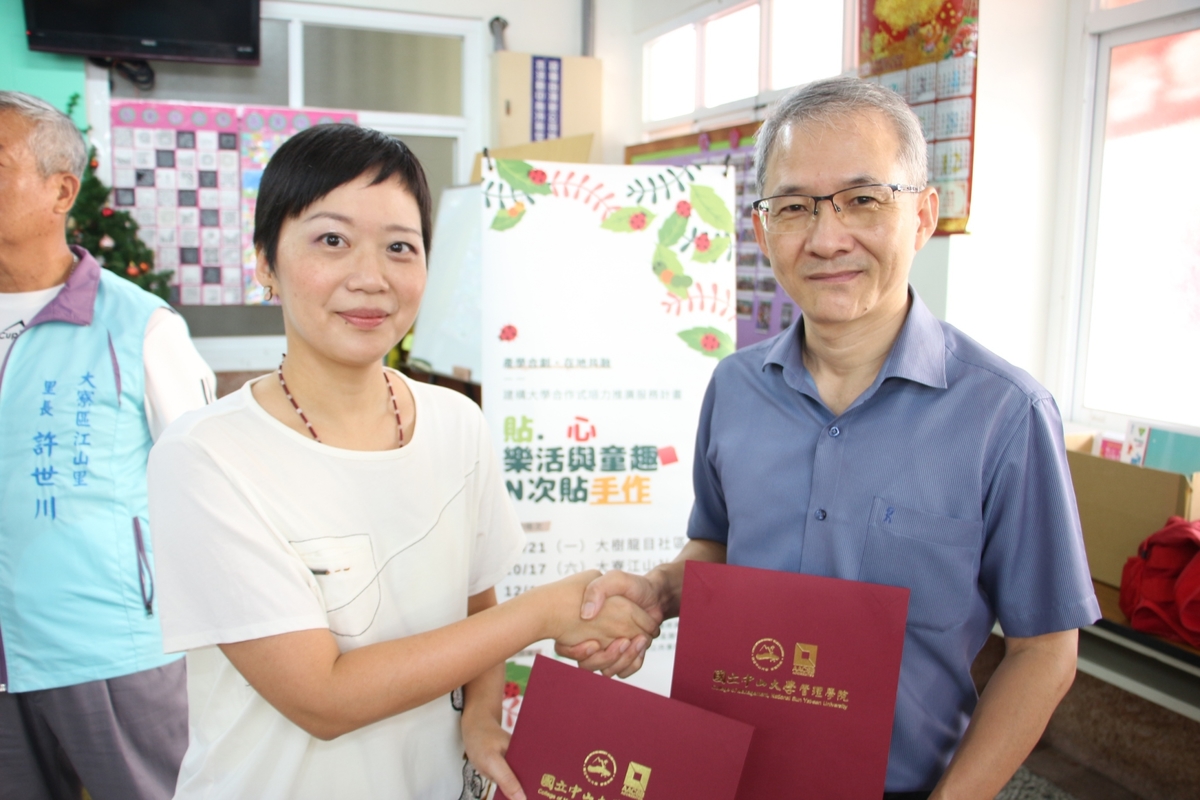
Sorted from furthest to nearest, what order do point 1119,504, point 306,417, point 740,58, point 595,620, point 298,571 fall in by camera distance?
point 740,58 < point 1119,504 < point 595,620 < point 306,417 < point 298,571

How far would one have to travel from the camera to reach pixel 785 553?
4.05ft

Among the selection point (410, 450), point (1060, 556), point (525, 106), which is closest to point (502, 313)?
point (410, 450)

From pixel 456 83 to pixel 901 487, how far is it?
5240mm

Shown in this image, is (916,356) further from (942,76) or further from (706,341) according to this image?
(942,76)

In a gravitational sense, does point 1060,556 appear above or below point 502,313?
below

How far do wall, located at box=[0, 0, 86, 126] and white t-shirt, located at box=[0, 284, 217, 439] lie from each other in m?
3.92

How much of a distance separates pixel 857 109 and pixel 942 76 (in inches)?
76.2

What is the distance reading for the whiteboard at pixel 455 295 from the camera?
13.0ft

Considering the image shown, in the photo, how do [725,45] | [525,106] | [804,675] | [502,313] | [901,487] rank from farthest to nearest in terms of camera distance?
[525,106] < [725,45] < [502,313] < [901,487] < [804,675]

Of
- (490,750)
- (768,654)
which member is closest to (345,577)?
(490,750)

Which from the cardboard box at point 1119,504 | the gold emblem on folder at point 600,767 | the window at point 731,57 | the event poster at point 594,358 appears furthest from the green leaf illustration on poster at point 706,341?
the window at point 731,57

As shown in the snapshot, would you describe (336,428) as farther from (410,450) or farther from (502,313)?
(502,313)

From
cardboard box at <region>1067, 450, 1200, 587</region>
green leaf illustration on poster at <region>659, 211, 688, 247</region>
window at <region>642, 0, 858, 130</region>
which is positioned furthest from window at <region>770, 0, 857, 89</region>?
cardboard box at <region>1067, 450, 1200, 587</region>

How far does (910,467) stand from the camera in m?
1.15
